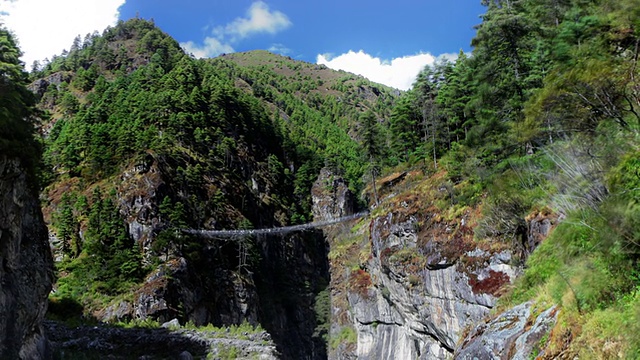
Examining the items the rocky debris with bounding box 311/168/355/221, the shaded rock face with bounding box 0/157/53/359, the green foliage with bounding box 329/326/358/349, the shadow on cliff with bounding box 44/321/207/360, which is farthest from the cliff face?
the rocky debris with bounding box 311/168/355/221

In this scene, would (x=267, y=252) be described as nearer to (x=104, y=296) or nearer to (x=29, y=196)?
(x=104, y=296)

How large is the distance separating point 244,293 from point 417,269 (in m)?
25.4

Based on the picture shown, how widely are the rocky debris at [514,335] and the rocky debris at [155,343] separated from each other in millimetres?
15142

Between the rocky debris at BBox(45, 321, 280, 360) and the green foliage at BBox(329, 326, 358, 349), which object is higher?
the rocky debris at BBox(45, 321, 280, 360)

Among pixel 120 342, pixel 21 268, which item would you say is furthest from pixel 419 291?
pixel 21 268

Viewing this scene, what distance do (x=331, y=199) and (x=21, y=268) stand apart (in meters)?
59.1

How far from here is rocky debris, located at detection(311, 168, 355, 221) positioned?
235 feet

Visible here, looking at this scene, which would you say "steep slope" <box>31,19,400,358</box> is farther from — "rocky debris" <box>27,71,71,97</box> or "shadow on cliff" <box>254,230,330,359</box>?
"rocky debris" <box>27,71,71,97</box>

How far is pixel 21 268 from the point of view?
1471cm

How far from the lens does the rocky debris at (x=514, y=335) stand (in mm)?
7980

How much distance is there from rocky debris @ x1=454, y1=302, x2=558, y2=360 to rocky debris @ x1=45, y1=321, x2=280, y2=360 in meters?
15.1

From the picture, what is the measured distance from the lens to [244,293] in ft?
156

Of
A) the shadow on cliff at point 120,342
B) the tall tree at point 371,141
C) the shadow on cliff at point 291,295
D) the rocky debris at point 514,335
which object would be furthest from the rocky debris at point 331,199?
the rocky debris at point 514,335

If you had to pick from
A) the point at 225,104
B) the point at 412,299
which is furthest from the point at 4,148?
the point at 225,104
